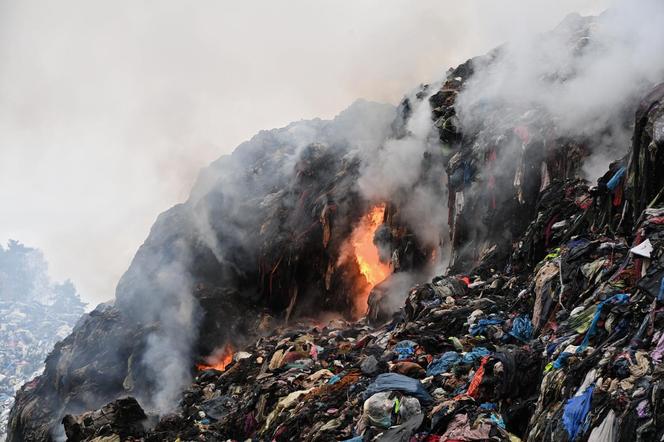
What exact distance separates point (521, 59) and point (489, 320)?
1276 centimetres

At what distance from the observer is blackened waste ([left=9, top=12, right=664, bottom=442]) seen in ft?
16.8

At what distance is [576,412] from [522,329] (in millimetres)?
3677

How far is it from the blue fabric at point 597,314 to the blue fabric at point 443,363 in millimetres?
2292

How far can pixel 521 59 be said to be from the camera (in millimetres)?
17859

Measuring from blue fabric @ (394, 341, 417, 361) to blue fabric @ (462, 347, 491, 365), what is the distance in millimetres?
1469

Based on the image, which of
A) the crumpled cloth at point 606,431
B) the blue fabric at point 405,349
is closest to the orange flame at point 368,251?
the blue fabric at point 405,349

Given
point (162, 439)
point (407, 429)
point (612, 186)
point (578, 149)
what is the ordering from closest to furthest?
1. point (407, 429)
2. point (612, 186)
3. point (162, 439)
4. point (578, 149)

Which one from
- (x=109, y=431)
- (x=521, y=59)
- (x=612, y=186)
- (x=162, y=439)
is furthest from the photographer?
(x=521, y=59)

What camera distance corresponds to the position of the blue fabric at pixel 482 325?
858 cm

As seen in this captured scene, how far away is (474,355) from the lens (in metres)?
7.33

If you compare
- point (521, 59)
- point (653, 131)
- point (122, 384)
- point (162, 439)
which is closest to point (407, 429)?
point (653, 131)

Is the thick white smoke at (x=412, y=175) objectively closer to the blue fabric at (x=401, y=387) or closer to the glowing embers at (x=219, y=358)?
the glowing embers at (x=219, y=358)

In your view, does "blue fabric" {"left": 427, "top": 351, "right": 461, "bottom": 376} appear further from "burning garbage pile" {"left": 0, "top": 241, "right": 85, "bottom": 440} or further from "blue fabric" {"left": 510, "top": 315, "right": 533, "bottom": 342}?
"burning garbage pile" {"left": 0, "top": 241, "right": 85, "bottom": 440}

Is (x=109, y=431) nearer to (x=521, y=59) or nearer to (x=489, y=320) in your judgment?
(x=489, y=320)
